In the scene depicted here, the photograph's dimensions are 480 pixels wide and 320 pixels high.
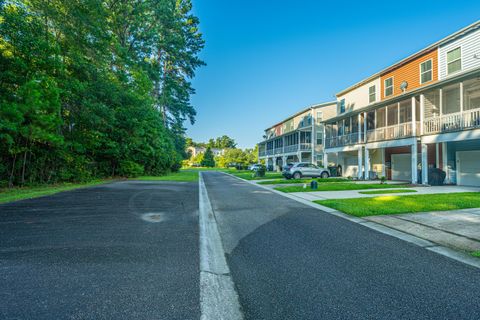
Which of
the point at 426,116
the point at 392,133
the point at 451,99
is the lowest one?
the point at 392,133

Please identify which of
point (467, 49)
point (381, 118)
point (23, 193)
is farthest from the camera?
point (381, 118)

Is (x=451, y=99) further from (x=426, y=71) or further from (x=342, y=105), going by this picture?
(x=342, y=105)

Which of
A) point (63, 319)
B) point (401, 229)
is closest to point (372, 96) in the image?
point (401, 229)

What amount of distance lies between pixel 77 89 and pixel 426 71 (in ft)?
79.2

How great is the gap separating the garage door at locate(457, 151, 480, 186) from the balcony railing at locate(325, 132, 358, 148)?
24.2 ft

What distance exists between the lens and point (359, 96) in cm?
2381

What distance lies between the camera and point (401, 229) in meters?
5.40

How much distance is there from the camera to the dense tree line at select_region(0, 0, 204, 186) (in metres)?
12.2

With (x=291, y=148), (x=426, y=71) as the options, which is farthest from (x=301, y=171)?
(x=291, y=148)

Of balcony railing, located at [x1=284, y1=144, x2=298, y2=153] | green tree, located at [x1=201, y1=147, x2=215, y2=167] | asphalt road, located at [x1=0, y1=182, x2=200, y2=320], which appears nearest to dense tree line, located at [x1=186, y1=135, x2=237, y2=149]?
green tree, located at [x1=201, y1=147, x2=215, y2=167]

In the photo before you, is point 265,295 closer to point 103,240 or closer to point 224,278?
point 224,278

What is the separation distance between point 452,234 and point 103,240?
22.6 feet

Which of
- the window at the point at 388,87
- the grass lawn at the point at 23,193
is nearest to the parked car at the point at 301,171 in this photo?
the window at the point at 388,87

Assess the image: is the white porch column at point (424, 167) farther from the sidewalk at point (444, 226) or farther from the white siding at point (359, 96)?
the sidewalk at point (444, 226)
